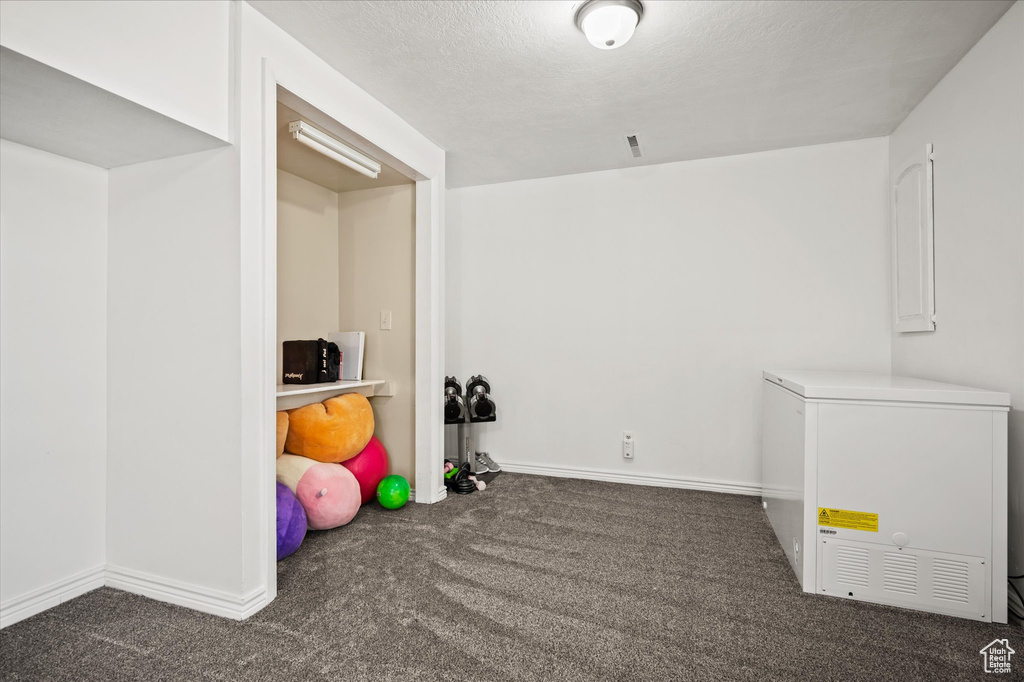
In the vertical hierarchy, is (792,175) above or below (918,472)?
above

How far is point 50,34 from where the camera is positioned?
1370 millimetres

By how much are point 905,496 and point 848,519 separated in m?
0.21

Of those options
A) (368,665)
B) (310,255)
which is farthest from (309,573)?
(310,255)

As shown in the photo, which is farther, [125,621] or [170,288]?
[170,288]

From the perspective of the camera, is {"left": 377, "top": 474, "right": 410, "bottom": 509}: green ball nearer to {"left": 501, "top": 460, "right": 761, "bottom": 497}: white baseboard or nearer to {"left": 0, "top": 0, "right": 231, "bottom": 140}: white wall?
{"left": 501, "top": 460, "right": 761, "bottom": 497}: white baseboard

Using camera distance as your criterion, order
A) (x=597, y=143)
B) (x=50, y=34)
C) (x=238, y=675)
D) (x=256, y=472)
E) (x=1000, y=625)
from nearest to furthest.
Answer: (x=50, y=34), (x=238, y=675), (x=1000, y=625), (x=256, y=472), (x=597, y=143)

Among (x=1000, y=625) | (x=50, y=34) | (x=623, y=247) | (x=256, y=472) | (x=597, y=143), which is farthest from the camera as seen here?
(x=623, y=247)

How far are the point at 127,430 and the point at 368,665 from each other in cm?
139

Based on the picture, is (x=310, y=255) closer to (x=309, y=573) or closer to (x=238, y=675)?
(x=309, y=573)

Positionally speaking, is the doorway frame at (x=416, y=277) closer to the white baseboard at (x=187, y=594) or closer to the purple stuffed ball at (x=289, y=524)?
the white baseboard at (x=187, y=594)

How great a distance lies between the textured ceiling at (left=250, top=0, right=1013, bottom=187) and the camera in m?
1.94

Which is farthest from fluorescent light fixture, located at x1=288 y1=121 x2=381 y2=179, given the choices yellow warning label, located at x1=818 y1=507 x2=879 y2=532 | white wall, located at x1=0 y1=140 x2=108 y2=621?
yellow warning label, located at x1=818 y1=507 x2=879 y2=532

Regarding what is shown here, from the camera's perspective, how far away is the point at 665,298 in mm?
3555

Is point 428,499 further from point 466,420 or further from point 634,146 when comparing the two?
point 634,146
